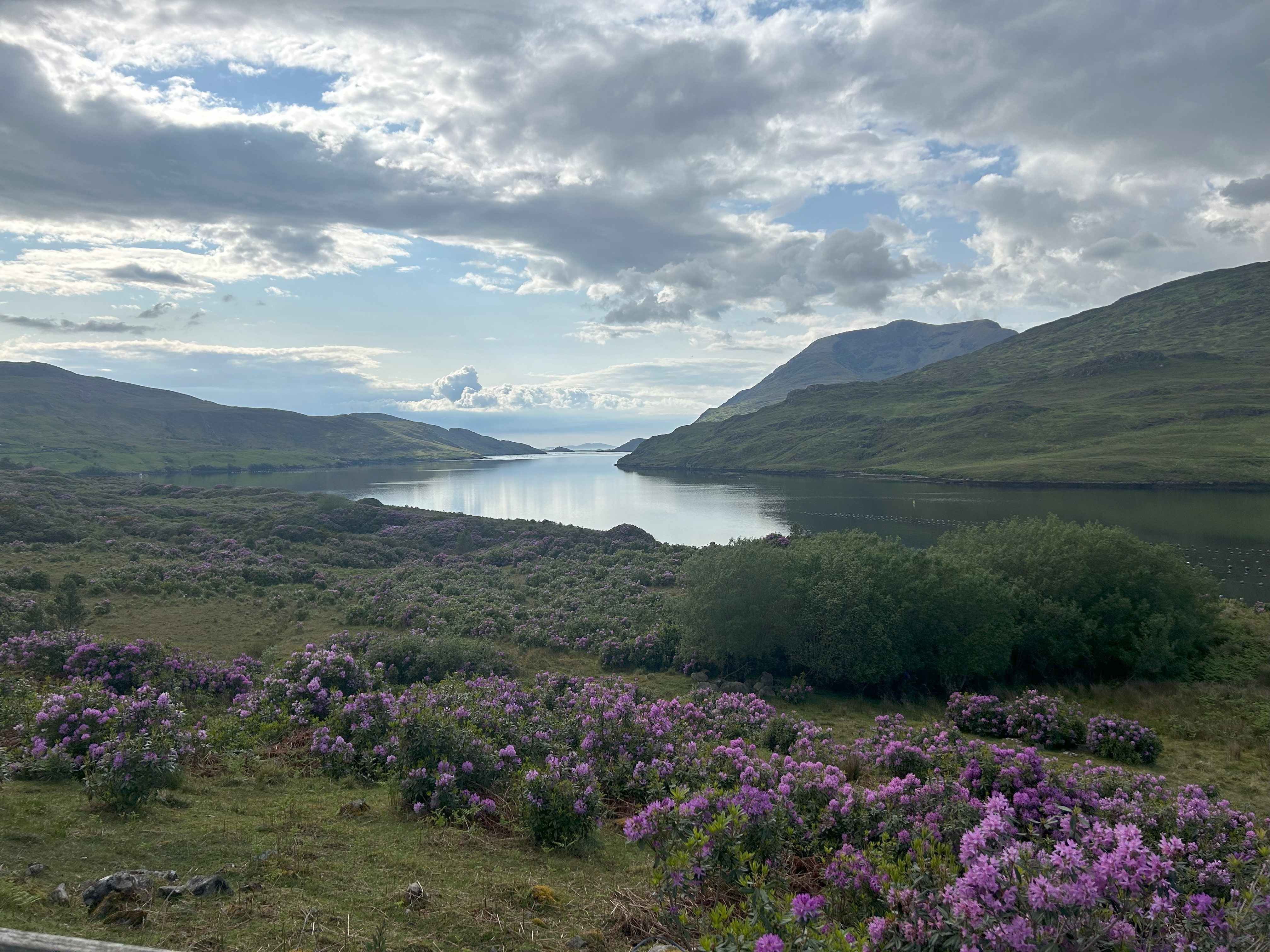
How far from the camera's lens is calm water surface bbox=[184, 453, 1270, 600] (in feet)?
187

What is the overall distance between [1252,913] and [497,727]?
10005 mm

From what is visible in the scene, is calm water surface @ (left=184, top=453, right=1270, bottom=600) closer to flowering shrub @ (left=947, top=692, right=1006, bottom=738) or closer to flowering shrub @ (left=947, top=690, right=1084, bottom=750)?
flowering shrub @ (left=947, top=690, right=1084, bottom=750)

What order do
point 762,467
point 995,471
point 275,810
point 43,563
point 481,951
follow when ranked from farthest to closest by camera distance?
point 762,467 → point 995,471 → point 43,563 → point 275,810 → point 481,951

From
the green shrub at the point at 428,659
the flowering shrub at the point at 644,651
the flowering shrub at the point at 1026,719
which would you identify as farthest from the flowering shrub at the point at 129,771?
the flowering shrub at the point at 1026,719

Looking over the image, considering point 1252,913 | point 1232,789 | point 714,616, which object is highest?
point 1252,913

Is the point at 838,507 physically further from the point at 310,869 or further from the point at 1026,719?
the point at 310,869

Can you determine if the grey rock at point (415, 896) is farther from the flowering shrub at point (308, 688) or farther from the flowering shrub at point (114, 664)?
the flowering shrub at point (114, 664)

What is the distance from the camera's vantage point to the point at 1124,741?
50.8ft

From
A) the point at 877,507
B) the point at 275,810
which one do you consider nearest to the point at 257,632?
the point at 275,810

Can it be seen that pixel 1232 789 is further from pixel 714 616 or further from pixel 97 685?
pixel 97 685

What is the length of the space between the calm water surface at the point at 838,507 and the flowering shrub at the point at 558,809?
42879mm

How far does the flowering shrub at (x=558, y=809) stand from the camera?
868 centimetres

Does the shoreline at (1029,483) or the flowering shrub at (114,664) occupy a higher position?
the shoreline at (1029,483)

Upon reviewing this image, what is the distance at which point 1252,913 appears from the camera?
12.9ft
